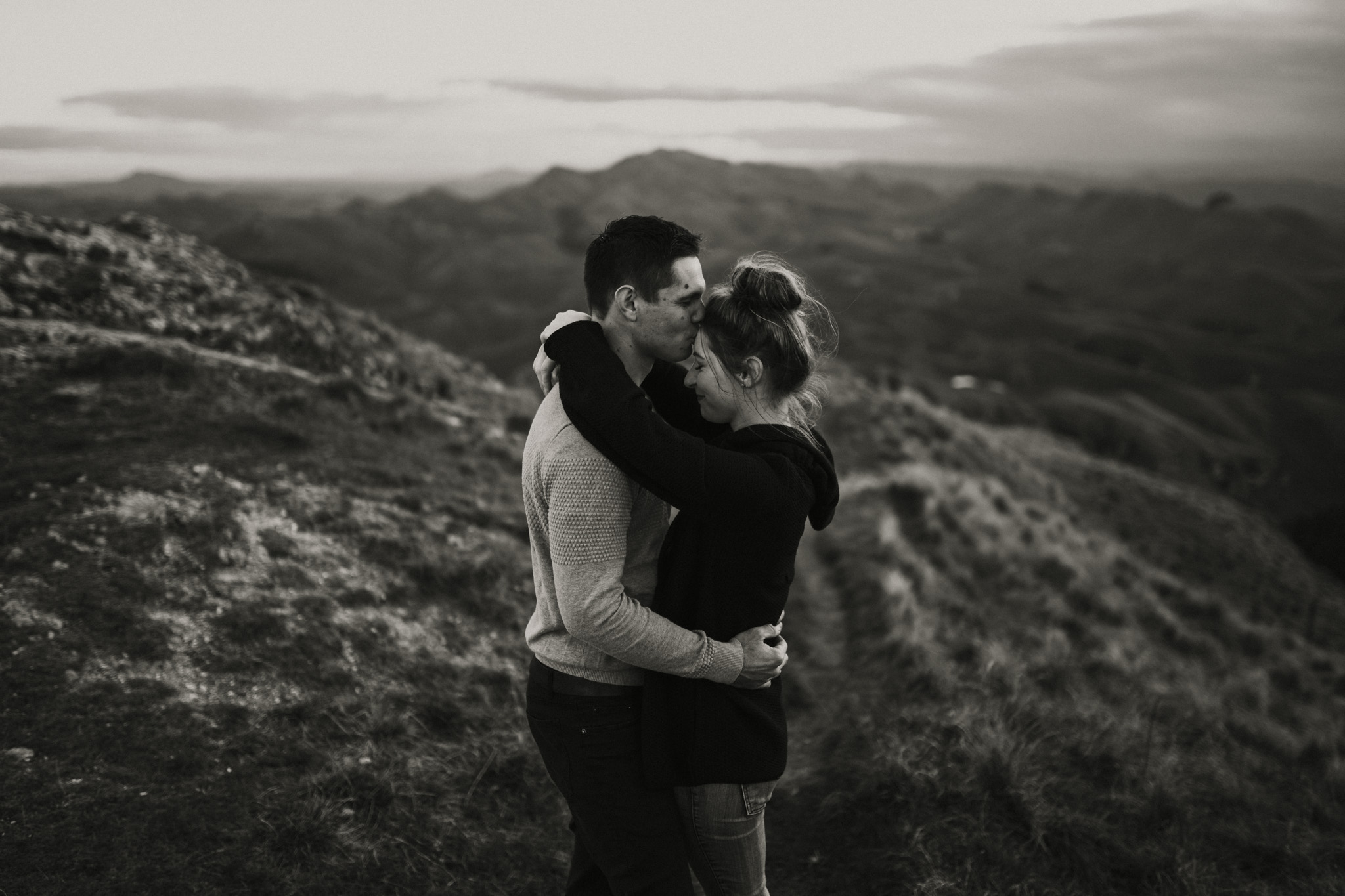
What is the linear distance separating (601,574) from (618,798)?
2.48 ft

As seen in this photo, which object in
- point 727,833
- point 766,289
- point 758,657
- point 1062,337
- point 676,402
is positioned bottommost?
point 1062,337

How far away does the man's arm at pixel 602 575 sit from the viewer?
7.61 ft

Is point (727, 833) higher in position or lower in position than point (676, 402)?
lower

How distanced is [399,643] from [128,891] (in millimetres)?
2460

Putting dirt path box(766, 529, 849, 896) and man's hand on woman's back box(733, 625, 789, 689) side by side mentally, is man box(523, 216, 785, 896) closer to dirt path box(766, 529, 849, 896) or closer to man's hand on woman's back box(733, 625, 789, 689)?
man's hand on woman's back box(733, 625, 789, 689)

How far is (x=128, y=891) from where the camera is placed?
136 inches

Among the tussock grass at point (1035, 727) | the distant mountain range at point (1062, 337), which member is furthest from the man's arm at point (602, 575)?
the distant mountain range at point (1062, 337)

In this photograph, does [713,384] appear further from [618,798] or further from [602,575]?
[618,798]

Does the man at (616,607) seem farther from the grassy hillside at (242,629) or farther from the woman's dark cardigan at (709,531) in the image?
the grassy hillside at (242,629)

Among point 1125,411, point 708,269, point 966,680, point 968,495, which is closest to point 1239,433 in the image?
point 1125,411

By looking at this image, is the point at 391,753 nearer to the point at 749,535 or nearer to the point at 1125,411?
Result: the point at 749,535

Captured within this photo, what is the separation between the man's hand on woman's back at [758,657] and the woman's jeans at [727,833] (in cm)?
32

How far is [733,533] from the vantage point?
2.36m

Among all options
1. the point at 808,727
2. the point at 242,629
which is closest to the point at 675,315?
the point at 242,629
